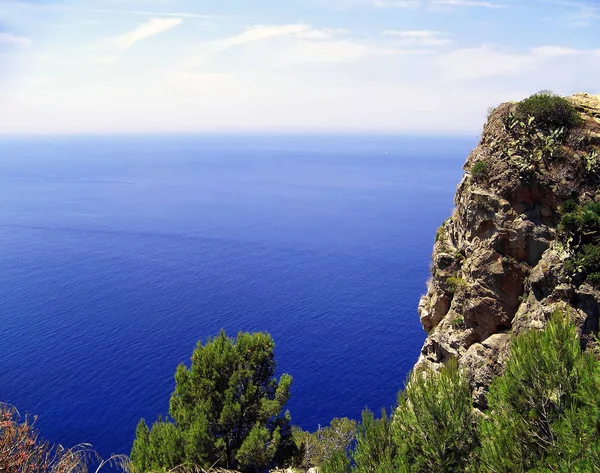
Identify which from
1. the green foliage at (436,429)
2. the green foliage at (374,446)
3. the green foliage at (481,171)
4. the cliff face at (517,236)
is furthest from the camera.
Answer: the green foliage at (481,171)

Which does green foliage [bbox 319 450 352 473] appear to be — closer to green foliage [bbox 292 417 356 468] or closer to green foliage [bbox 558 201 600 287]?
green foliage [bbox 292 417 356 468]

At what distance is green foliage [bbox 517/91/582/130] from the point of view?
69.1ft

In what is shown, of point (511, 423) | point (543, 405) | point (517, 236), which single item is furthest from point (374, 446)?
point (517, 236)

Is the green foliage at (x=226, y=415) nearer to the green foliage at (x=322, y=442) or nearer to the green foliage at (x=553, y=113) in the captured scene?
the green foliage at (x=322, y=442)

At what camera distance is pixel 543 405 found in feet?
47.8

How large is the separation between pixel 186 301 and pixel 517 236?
6254 cm

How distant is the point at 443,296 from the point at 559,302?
21.2ft

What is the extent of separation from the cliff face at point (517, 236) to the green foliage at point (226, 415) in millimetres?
9692

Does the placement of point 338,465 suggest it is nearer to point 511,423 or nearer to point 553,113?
point 511,423

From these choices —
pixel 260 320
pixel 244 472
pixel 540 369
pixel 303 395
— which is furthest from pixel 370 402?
pixel 540 369

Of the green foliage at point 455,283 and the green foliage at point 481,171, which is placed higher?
the green foliage at point 481,171

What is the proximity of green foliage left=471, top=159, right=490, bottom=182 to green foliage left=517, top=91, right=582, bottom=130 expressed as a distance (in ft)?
8.74

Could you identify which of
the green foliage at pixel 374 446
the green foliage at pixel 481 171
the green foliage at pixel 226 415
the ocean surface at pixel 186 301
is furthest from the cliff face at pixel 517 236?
the ocean surface at pixel 186 301

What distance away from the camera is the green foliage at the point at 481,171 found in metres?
21.8
